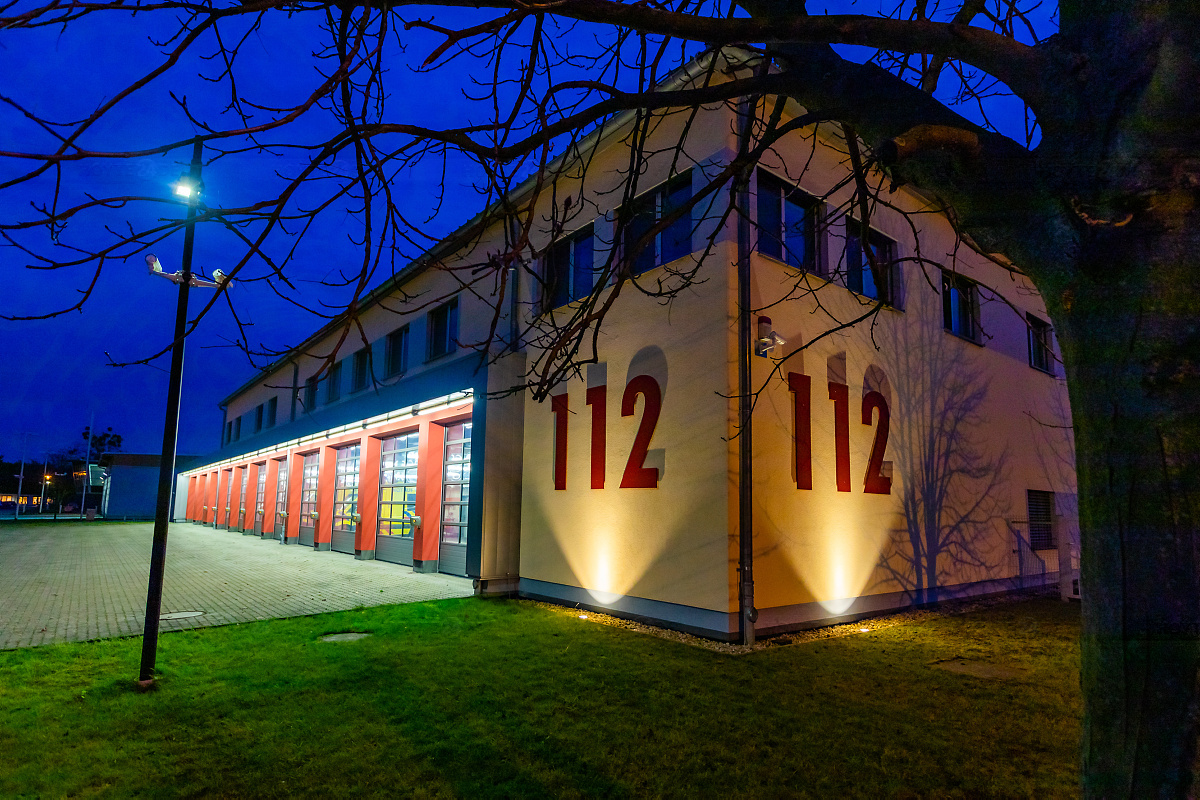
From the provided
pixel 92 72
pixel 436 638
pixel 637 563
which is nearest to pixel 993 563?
pixel 637 563

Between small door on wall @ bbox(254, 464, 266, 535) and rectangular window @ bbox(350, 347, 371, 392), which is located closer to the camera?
rectangular window @ bbox(350, 347, 371, 392)

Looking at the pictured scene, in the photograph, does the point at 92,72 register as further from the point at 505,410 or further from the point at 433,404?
the point at 433,404

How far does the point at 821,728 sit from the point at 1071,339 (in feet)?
12.7

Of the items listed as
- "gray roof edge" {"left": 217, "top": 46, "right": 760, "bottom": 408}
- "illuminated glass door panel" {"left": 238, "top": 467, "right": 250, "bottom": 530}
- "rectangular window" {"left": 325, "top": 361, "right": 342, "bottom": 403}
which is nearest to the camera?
"gray roof edge" {"left": 217, "top": 46, "right": 760, "bottom": 408}

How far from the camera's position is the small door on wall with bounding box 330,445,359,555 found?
19552 mm

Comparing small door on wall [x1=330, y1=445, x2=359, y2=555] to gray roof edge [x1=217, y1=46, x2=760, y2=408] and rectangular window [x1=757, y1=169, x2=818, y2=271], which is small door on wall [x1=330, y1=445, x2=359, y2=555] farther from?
rectangular window [x1=757, y1=169, x2=818, y2=271]

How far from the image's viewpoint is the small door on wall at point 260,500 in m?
27.5

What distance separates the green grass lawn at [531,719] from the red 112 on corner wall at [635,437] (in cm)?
224

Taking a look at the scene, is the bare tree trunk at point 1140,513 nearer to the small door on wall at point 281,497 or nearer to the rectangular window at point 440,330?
the rectangular window at point 440,330

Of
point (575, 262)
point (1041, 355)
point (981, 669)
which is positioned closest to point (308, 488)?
point (575, 262)

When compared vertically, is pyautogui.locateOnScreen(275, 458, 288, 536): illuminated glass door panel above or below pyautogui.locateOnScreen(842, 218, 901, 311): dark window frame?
below

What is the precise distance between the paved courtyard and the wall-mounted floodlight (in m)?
6.76

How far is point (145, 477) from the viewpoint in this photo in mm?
49656

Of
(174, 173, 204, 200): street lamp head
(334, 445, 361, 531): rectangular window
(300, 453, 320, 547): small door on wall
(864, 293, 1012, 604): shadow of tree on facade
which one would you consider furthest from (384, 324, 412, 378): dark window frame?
(864, 293, 1012, 604): shadow of tree on facade
